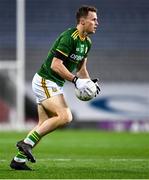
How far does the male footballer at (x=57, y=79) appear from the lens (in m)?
8.45

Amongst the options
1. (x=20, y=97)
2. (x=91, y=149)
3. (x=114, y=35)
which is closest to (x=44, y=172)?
(x=91, y=149)

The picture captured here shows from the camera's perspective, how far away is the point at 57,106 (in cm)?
858

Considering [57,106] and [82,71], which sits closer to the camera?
[57,106]

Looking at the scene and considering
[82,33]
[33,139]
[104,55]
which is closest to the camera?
[33,139]

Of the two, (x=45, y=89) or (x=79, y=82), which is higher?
(x=79, y=82)

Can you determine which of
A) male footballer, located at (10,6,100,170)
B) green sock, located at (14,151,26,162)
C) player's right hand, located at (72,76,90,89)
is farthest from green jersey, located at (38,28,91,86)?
green sock, located at (14,151,26,162)

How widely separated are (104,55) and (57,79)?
16823 millimetres

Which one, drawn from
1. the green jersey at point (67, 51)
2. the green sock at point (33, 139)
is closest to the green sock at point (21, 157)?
the green sock at point (33, 139)

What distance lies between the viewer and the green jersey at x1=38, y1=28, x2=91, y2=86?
27.8ft

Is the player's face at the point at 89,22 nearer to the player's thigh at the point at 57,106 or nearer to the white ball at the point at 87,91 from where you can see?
the white ball at the point at 87,91

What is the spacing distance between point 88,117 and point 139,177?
1565 centimetres

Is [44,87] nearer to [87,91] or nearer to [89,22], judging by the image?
[87,91]

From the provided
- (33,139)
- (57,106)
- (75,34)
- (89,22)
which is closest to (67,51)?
(75,34)

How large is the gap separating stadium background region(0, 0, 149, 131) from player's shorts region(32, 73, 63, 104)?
14351mm
